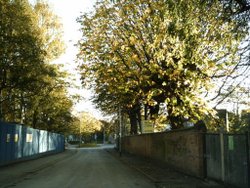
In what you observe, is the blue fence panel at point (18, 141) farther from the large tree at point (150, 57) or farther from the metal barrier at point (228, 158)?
the metal barrier at point (228, 158)

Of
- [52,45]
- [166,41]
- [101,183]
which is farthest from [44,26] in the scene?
[101,183]

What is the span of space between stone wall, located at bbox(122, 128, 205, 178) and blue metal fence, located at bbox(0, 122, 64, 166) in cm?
980

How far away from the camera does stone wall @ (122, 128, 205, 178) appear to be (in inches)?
608

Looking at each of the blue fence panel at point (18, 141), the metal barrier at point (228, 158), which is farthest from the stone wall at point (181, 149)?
the blue fence panel at point (18, 141)

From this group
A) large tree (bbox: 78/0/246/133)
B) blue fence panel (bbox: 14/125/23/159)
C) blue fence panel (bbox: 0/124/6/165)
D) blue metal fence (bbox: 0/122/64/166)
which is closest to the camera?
large tree (bbox: 78/0/246/133)

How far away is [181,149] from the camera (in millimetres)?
18297

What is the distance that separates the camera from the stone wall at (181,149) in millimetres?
15438

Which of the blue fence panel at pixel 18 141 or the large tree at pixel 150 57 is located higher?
the large tree at pixel 150 57

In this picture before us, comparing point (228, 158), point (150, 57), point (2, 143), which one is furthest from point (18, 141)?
point (228, 158)

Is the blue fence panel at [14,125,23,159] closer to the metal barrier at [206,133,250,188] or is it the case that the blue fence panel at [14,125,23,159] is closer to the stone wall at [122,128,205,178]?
the stone wall at [122,128,205,178]

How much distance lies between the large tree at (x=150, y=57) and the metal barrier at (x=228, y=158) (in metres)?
3.51

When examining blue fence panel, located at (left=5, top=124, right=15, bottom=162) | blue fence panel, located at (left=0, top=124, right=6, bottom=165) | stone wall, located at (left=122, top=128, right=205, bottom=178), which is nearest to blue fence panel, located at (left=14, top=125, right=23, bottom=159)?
blue fence panel, located at (left=5, top=124, right=15, bottom=162)

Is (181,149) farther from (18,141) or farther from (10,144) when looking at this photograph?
(18,141)

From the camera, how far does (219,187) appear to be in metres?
12.7
